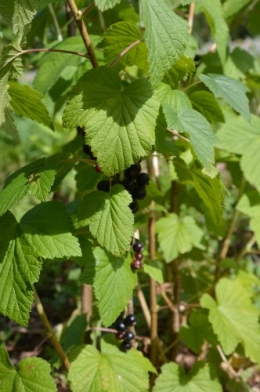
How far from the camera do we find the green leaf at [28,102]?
1310 millimetres

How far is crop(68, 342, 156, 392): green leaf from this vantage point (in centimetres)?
142

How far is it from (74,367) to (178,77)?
3.02 ft

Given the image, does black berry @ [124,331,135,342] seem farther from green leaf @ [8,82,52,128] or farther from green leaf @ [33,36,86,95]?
green leaf @ [33,36,86,95]

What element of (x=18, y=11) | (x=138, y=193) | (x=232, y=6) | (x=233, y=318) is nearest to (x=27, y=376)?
(x=138, y=193)

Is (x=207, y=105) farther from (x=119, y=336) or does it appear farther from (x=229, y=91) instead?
(x=119, y=336)

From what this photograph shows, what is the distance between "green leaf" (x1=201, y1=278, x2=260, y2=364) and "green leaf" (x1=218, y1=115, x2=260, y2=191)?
0.46 metres

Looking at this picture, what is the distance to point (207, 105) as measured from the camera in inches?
58.7

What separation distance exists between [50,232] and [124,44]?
548 millimetres

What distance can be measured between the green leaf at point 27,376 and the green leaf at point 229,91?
2.93ft

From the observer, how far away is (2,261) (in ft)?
4.09

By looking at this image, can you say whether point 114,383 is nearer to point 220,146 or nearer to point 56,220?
point 56,220

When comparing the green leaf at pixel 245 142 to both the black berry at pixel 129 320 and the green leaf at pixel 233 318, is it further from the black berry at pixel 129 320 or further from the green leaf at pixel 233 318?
the black berry at pixel 129 320

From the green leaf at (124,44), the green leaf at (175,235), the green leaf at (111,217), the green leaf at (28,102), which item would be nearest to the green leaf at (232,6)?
the green leaf at (124,44)

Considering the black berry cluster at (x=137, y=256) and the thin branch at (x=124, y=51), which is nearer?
the thin branch at (x=124, y=51)
